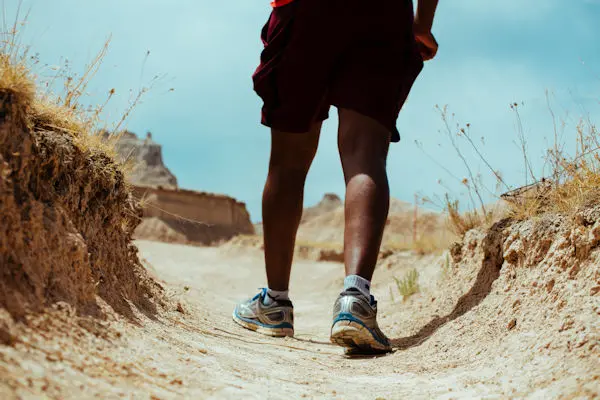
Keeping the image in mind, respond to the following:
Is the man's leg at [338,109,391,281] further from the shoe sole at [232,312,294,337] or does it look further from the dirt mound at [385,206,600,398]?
the shoe sole at [232,312,294,337]

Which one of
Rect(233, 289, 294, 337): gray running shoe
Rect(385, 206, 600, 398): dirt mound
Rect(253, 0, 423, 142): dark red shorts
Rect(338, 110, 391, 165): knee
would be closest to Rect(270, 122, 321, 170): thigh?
Rect(253, 0, 423, 142): dark red shorts

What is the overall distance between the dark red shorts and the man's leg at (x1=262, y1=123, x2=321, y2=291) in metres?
0.18

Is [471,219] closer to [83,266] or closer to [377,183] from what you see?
[377,183]

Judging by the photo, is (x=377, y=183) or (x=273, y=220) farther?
(x=273, y=220)

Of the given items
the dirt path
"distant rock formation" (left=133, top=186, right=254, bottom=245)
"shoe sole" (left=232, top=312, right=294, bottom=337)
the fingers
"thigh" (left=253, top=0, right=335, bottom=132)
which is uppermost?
"distant rock formation" (left=133, top=186, right=254, bottom=245)

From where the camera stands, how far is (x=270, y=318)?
2490 mm

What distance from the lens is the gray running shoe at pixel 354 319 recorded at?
1.93 m

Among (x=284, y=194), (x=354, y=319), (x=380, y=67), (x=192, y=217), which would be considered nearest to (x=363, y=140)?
(x=380, y=67)

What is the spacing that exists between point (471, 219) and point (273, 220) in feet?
4.91

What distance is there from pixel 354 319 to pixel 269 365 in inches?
14.4

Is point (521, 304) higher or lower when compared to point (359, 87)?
lower

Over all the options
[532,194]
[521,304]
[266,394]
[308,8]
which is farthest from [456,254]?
[266,394]

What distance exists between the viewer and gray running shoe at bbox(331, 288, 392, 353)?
75.9 inches

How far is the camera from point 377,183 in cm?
203
